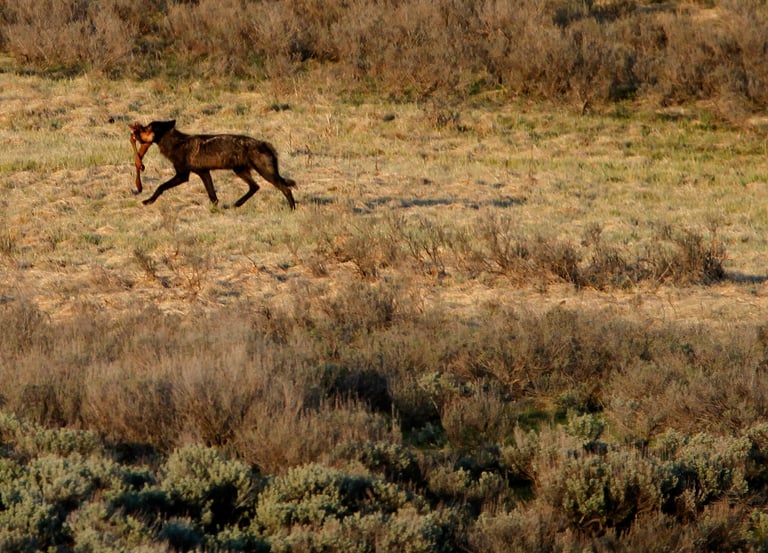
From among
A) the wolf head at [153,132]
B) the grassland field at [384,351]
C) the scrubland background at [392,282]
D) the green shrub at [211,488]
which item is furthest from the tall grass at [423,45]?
the green shrub at [211,488]

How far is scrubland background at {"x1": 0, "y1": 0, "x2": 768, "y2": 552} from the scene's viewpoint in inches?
205

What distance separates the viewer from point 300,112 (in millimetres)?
17656

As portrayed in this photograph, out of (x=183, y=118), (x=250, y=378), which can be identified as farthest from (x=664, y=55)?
(x=250, y=378)

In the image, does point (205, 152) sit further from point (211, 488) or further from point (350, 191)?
point (211, 488)

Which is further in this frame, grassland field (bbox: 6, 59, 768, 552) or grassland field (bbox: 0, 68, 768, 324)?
grassland field (bbox: 0, 68, 768, 324)

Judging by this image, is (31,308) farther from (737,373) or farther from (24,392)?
(737,373)

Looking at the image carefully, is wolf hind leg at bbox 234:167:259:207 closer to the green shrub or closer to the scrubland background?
the scrubland background

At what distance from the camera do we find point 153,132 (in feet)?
39.5

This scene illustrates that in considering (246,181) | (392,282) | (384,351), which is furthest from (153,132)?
(384,351)

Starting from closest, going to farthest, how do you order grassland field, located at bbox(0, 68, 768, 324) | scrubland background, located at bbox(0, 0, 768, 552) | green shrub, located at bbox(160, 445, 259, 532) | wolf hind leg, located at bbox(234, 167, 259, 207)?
green shrub, located at bbox(160, 445, 259, 532)
scrubland background, located at bbox(0, 0, 768, 552)
grassland field, located at bbox(0, 68, 768, 324)
wolf hind leg, located at bbox(234, 167, 259, 207)

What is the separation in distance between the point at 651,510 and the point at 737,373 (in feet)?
6.33

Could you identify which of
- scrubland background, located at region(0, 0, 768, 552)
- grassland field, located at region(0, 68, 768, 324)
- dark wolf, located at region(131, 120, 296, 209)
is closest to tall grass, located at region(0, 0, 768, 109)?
scrubland background, located at region(0, 0, 768, 552)

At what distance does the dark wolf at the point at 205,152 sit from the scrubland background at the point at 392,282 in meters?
0.60

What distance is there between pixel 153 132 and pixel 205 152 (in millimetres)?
611
